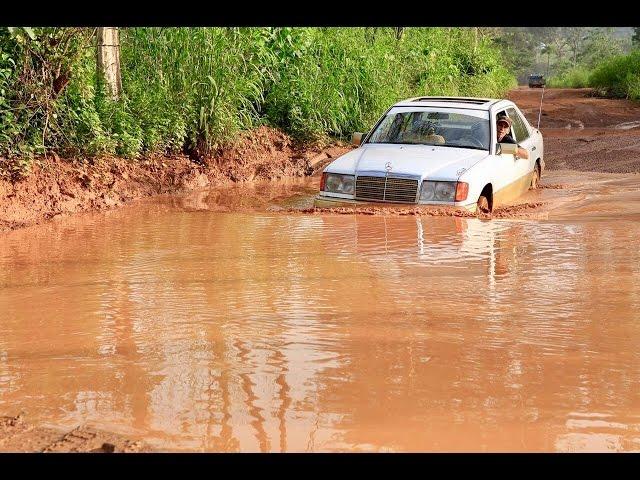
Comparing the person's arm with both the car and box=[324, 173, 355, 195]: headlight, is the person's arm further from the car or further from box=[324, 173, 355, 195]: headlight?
box=[324, 173, 355, 195]: headlight

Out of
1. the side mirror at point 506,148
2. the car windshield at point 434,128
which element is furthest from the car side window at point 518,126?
the side mirror at point 506,148

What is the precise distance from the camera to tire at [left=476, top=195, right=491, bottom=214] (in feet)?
33.8

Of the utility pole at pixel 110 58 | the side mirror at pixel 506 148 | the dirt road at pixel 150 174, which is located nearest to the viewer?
the dirt road at pixel 150 174

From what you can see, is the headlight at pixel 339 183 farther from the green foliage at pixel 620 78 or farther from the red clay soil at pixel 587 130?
the green foliage at pixel 620 78

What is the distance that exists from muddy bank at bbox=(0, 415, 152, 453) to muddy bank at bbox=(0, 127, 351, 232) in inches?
226

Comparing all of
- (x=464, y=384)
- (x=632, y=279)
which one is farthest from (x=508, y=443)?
(x=632, y=279)

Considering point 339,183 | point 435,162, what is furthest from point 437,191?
point 339,183

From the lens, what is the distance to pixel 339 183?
10.3 m

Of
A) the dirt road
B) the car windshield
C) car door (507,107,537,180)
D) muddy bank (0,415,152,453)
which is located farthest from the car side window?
muddy bank (0,415,152,453)

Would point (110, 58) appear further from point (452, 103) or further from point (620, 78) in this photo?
point (620, 78)

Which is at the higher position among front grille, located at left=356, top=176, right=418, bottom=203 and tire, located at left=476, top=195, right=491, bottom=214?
front grille, located at left=356, top=176, right=418, bottom=203

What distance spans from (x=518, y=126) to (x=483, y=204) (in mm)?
1977

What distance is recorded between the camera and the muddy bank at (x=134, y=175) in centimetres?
1045
